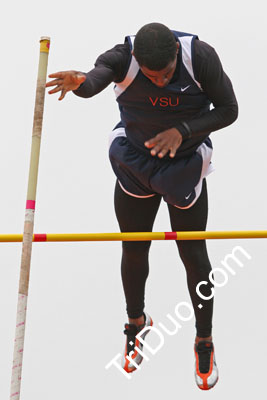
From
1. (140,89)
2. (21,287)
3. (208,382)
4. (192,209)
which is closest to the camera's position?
(21,287)

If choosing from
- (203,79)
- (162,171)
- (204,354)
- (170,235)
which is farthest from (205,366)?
(203,79)

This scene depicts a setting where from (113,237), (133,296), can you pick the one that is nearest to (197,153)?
(113,237)

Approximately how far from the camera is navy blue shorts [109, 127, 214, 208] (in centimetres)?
250

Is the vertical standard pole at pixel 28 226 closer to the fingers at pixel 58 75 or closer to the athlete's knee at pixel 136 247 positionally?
the fingers at pixel 58 75

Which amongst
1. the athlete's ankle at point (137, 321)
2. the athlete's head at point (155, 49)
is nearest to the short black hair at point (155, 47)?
the athlete's head at point (155, 49)

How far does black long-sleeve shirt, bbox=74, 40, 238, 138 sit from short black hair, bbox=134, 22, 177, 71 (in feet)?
0.44

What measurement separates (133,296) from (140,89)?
2.62 ft

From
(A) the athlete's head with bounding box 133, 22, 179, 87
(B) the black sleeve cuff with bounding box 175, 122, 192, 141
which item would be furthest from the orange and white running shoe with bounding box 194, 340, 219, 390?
(A) the athlete's head with bounding box 133, 22, 179, 87

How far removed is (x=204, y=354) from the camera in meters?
2.77

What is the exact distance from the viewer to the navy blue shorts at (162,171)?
2502mm

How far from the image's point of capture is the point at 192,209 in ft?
8.52

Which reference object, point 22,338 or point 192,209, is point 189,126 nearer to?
point 192,209

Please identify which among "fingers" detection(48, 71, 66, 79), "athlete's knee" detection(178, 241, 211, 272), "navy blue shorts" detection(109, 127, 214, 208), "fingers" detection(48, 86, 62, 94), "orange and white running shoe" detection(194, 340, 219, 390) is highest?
"fingers" detection(48, 71, 66, 79)

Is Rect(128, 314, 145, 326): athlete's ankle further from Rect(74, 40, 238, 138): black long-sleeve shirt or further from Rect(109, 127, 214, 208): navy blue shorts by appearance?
Rect(74, 40, 238, 138): black long-sleeve shirt
